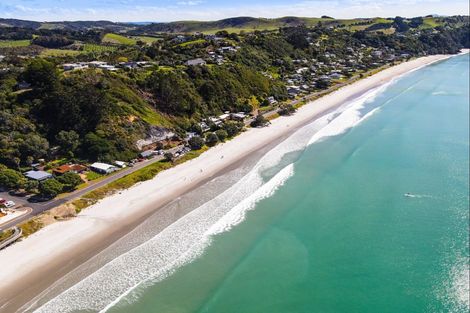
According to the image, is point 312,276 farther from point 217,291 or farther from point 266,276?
point 217,291

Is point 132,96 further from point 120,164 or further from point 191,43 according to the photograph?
point 191,43

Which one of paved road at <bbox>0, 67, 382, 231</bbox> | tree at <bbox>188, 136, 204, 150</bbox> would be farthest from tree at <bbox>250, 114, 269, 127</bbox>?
paved road at <bbox>0, 67, 382, 231</bbox>

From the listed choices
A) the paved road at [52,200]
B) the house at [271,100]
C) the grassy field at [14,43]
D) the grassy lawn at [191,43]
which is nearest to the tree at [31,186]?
the paved road at [52,200]

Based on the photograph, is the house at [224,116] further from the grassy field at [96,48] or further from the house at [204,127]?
the grassy field at [96,48]

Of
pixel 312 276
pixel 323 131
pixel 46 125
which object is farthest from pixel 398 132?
pixel 46 125

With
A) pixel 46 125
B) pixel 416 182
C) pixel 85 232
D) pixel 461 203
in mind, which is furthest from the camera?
pixel 46 125
